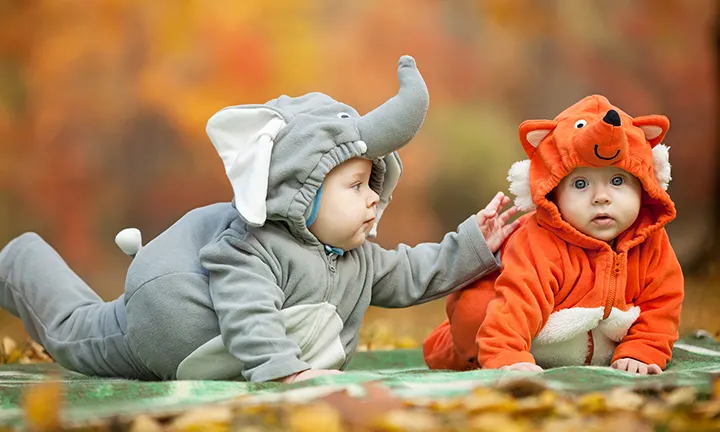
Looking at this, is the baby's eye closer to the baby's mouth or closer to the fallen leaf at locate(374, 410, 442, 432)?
the baby's mouth

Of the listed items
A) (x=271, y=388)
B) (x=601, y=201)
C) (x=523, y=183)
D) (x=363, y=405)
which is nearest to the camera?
(x=363, y=405)

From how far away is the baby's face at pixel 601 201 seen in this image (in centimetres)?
225

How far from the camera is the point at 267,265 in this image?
2193 mm

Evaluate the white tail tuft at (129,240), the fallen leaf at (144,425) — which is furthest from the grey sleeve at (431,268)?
the fallen leaf at (144,425)

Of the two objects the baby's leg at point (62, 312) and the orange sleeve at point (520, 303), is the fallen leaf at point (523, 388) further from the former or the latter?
the baby's leg at point (62, 312)

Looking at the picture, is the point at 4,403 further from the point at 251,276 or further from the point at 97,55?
the point at 97,55

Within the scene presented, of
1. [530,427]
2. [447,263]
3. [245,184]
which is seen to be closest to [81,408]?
[245,184]

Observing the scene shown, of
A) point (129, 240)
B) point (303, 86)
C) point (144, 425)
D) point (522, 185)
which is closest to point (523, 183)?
point (522, 185)

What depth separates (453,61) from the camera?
16.7 feet

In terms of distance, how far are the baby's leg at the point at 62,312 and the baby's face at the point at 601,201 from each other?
3.59ft

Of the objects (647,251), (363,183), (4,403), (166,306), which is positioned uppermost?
(363,183)

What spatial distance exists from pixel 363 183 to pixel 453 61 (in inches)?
116

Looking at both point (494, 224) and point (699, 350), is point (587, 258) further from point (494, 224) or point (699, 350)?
point (699, 350)

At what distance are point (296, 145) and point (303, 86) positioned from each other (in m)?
2.74
